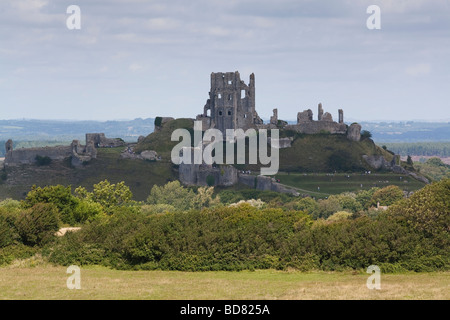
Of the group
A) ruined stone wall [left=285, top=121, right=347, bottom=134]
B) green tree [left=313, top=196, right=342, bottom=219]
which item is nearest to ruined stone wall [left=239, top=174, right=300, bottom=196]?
green tree [left=313, top=196, right=342, bottom=219]

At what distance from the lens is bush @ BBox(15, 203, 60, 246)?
4938 centimetres

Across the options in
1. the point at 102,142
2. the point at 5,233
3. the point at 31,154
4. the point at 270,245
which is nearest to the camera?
the point at 270,245

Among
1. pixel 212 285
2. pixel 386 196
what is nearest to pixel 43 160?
pixel 386 196

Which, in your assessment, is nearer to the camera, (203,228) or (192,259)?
(192,259)

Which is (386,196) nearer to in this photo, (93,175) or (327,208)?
(327,208)

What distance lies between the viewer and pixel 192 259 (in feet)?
152

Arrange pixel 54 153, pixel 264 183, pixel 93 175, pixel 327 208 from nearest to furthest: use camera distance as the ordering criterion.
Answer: pixel 327 208 → pixel 264 183 → pixel 93 175 → pixel 54 153

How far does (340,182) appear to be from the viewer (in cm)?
11775

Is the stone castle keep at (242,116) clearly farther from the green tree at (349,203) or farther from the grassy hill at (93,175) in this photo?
the green tree at (349,203)

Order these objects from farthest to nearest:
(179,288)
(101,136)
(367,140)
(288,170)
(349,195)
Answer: (101,136) → (367,140) → (288,170) → (349,195) → (179,288)

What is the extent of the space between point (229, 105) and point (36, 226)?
9110 cm
